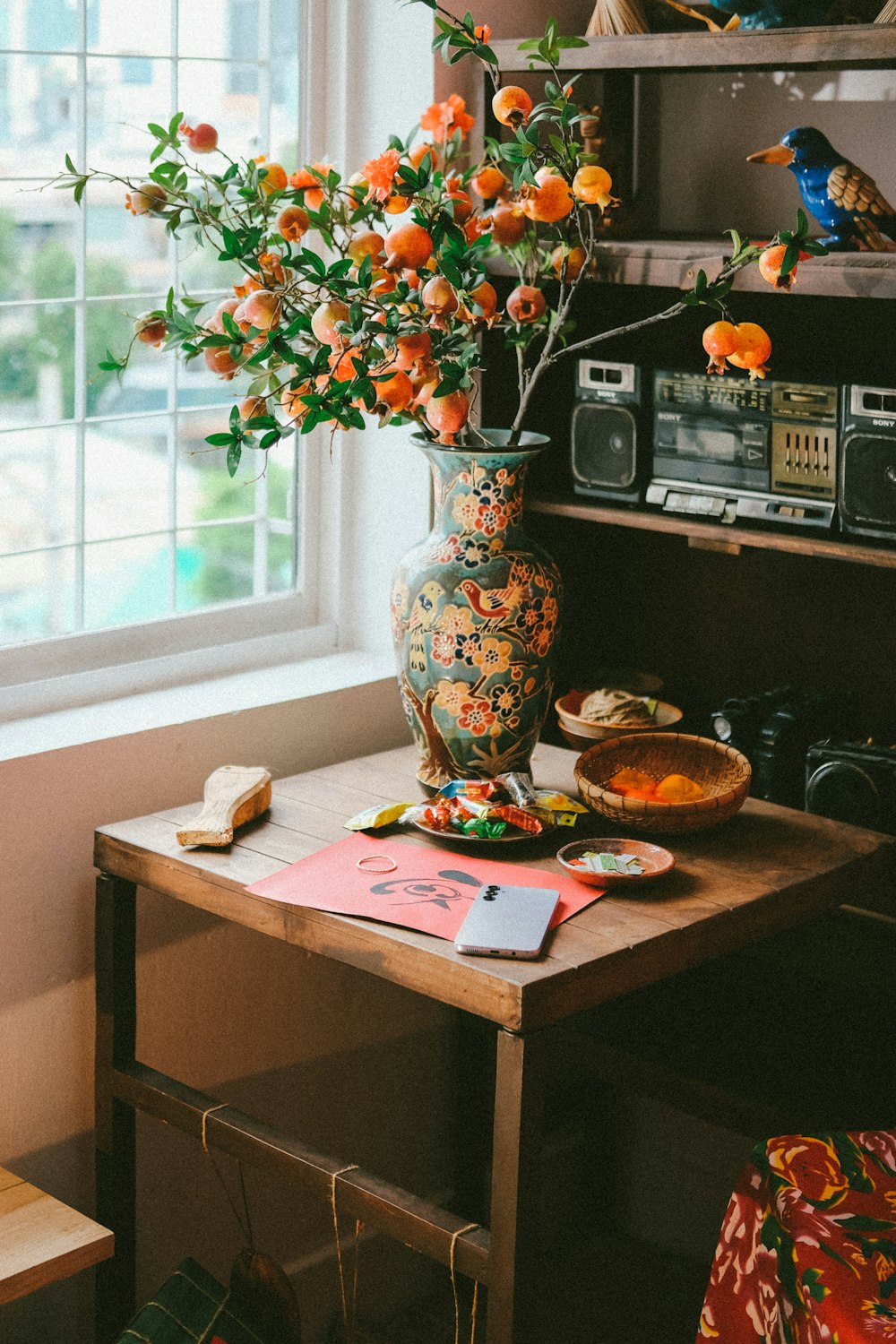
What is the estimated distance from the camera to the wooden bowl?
221 centimetres

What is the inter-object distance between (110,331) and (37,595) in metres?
0.39

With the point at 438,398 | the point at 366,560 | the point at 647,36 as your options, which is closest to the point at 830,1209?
the point at 438,398

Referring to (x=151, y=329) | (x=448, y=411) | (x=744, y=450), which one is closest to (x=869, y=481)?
(x=744, y=450)

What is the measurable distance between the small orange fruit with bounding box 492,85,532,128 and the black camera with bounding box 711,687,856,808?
0.87m

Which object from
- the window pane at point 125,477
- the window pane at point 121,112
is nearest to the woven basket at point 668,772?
the window pane at point 125,477

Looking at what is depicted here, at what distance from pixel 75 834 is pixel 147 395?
673 mm

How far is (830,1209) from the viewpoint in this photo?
5.23 ft

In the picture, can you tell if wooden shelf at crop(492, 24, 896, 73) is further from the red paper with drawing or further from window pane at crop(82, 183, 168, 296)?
the red paper with drawing

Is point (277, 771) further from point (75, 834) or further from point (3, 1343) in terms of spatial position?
point (3, 1343)

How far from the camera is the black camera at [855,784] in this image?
2.04 metres

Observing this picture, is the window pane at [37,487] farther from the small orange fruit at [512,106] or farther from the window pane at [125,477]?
the small orange fruit at [512,106]

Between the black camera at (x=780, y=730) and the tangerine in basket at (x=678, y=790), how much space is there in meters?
0.28

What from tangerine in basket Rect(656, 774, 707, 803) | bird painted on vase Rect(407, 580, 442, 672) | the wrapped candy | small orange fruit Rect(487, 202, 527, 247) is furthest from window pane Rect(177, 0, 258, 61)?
tangerine in basket Rect(656, 774, 707, 803)

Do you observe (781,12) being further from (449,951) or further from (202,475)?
(449,951)
